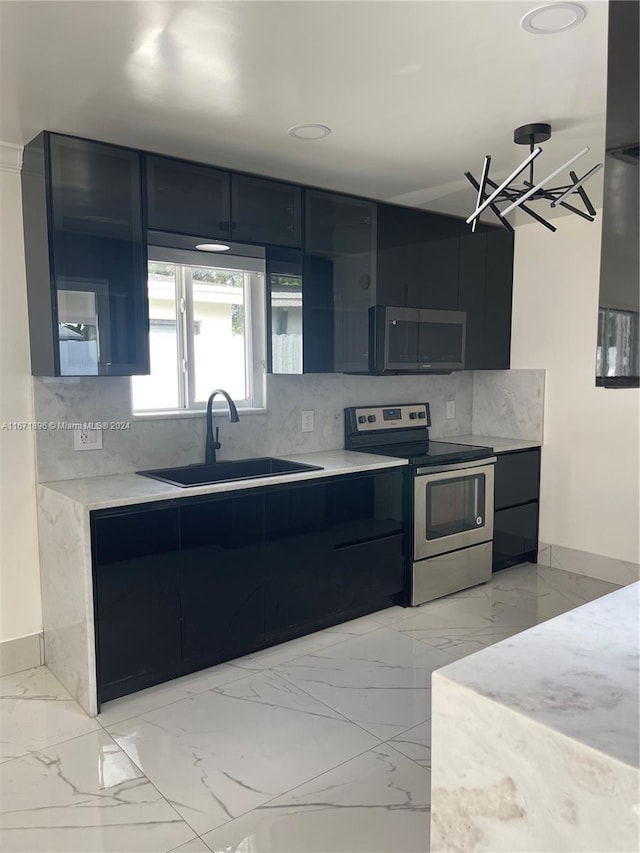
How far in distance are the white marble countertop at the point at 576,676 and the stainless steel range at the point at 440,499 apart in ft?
7.72

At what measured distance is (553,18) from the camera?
1.78m

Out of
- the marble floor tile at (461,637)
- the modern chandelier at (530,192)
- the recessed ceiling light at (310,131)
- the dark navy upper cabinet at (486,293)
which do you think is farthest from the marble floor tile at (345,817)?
the dark navy upper cabinet at (486,293)

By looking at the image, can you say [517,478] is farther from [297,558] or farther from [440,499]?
[297,558]

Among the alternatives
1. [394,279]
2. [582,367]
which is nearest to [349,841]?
[394,279]

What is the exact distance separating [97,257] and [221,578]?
1459 mm

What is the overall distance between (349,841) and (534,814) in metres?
1.16

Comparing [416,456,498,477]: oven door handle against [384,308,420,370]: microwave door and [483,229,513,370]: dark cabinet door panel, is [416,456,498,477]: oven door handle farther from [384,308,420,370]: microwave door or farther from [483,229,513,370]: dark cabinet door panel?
[483,229,513,370]: dark cabinet door panel

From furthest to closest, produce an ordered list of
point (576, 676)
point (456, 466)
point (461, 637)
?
point (456, 466), point (461, 637), point (576, 676)

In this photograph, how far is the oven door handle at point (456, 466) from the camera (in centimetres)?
361

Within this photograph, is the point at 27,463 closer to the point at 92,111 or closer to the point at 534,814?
the point at 92,111

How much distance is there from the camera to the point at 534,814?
941 millimetres

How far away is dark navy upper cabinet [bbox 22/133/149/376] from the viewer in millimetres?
2559

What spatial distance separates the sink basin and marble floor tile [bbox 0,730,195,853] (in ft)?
3.90

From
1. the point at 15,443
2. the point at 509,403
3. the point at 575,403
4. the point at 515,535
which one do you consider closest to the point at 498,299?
the point at 509,403
